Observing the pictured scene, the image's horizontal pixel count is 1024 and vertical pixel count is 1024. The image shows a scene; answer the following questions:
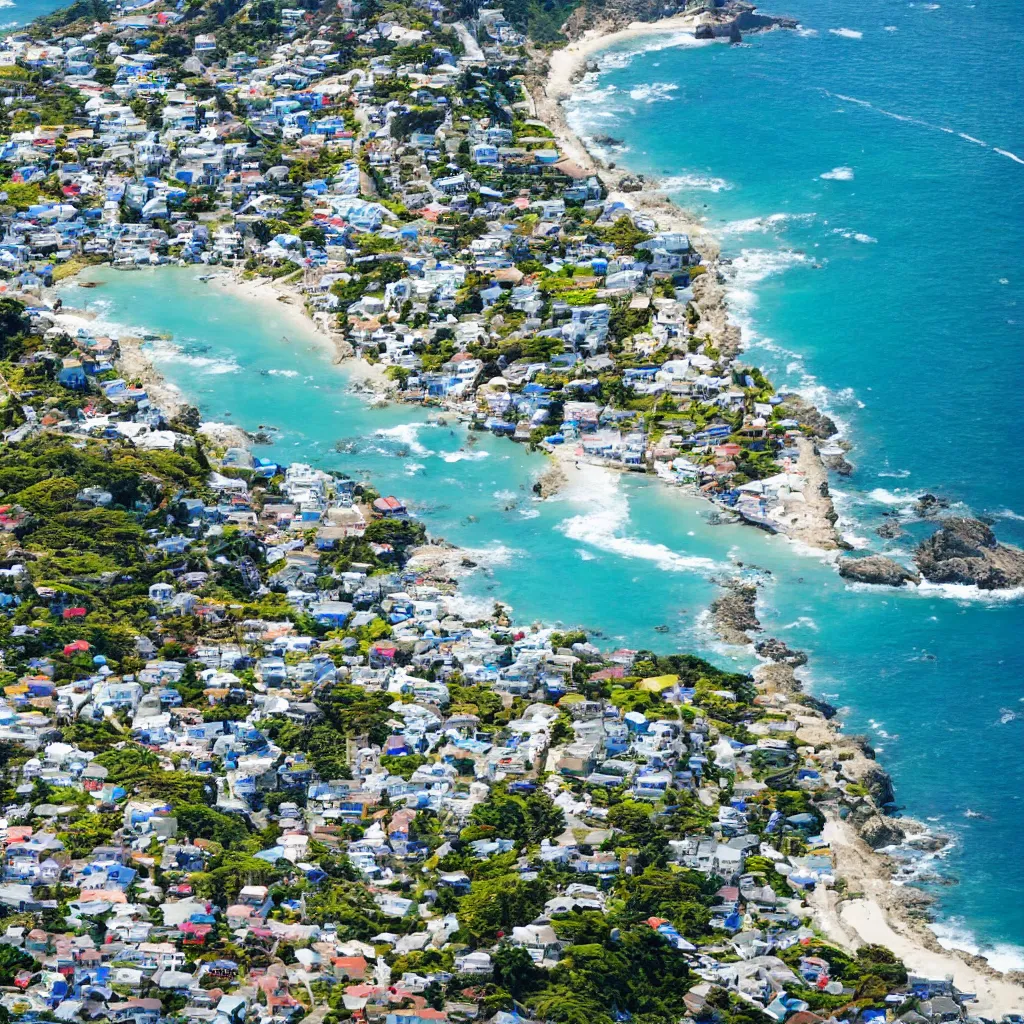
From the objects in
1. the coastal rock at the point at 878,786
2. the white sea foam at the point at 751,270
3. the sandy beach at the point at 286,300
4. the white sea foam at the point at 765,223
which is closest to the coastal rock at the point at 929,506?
the white sea foam at the point at 751,270

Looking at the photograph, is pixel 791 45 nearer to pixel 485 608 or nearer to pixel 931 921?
pixel 485 608

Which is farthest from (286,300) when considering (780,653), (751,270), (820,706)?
(820,706)

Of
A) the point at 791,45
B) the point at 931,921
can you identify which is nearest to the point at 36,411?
the point at 931,921

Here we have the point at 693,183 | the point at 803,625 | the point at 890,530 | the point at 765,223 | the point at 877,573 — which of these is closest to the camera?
the point at 803,625

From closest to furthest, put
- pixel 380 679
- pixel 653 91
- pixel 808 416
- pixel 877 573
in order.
Answer: pixel 380 679
pixel 877 573
pixel 808 416
pixel 653 91

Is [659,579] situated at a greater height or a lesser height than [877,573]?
lesser

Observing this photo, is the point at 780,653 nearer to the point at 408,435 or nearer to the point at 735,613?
the point at 735,613

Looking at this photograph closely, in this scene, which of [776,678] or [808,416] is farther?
[808,416]
